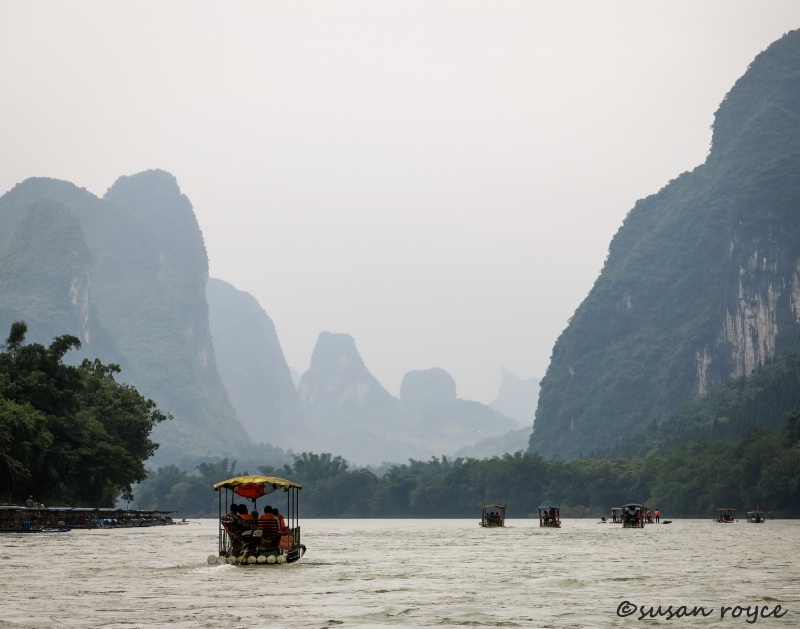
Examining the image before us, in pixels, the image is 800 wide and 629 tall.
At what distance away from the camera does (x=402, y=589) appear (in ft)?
98.7

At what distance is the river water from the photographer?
23.0 m

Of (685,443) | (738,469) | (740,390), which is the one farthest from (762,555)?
(740,390)

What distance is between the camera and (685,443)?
543 feet

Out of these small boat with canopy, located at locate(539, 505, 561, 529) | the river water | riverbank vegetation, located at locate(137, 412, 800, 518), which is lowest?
the river water

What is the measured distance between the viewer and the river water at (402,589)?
23.0 metres

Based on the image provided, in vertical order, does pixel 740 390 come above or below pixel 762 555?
above

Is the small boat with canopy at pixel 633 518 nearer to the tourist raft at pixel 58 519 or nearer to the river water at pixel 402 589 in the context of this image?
the tourist raft at pixel 58 519

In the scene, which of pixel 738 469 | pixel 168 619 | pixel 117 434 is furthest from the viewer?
pixel 738 469

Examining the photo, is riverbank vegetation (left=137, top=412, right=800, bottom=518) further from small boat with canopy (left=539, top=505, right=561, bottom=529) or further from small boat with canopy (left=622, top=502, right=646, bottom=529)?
small boat with canopy (left=539, top=505, right=561, bottom=529)

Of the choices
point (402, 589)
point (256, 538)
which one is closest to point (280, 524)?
point (256, 538)

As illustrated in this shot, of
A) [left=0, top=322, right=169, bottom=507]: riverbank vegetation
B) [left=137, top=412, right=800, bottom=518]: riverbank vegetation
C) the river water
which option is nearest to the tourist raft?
[left=0, top=322, right=169, bottom=507]: riverbank vegetation

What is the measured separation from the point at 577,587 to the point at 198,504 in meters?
167

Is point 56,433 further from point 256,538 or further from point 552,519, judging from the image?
point 256,538

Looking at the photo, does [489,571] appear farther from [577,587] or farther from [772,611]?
[772,611]
